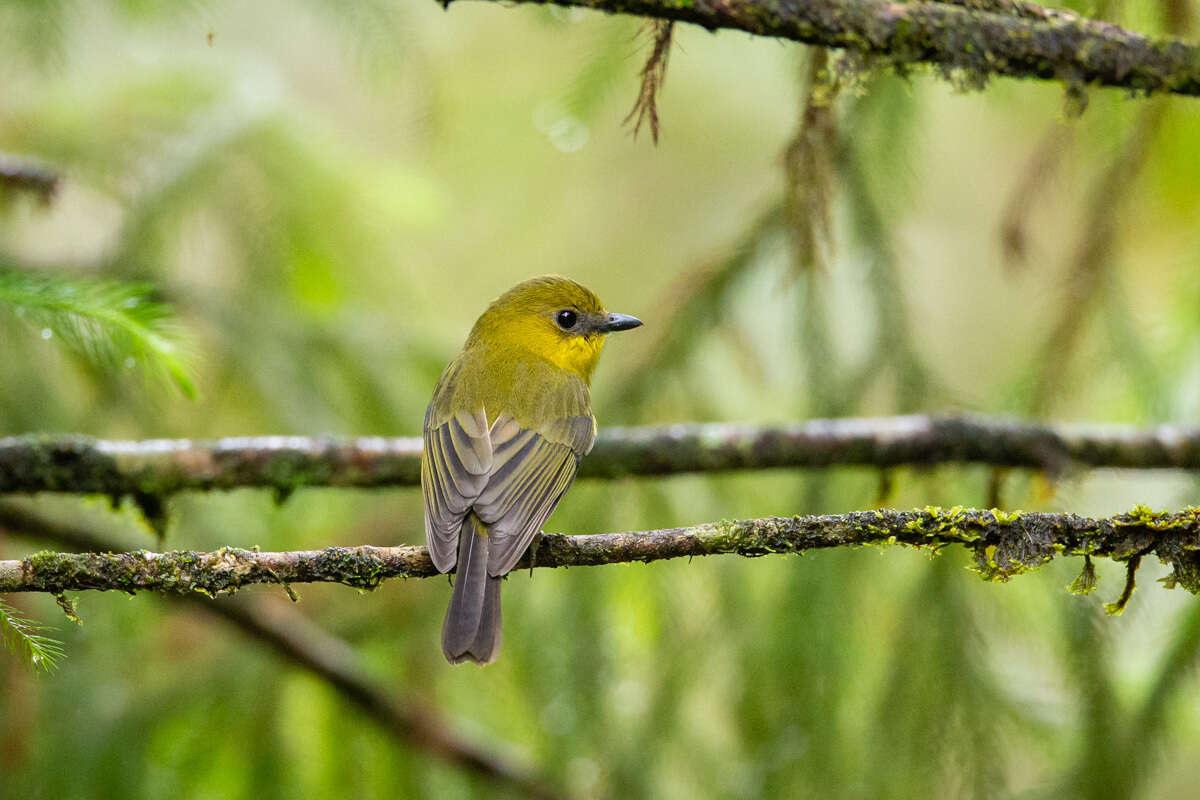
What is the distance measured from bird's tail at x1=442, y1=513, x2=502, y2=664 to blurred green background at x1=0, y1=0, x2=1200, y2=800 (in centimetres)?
85

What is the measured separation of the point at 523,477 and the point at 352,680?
116 cm

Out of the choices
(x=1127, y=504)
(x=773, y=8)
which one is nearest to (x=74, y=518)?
A: (x=773, y=8)

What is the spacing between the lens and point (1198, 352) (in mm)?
4086

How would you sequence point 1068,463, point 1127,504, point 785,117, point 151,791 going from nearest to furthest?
point 1068,463 < point 151,791 < point 1127,504 < point 785,117

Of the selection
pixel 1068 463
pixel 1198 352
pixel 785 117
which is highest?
pixel 785 117

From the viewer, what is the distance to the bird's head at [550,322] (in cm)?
407

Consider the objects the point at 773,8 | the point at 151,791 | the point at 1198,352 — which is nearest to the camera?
the point at 773,8

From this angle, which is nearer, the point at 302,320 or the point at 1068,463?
the point at 1068,463

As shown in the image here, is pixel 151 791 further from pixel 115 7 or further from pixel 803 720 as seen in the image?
pixel 115 7

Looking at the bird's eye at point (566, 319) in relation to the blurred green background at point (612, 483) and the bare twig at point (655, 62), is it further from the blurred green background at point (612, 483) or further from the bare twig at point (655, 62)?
the bare twig at point (655, 62)

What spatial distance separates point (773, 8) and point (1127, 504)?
510 cm

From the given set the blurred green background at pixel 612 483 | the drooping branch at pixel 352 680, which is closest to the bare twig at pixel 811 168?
the blurred green background at pixel 612 483

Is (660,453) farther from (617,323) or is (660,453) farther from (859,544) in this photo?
(859,544)

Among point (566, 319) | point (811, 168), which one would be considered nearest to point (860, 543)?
point (811, 168)
